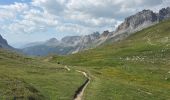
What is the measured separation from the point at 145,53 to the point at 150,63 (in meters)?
38.7

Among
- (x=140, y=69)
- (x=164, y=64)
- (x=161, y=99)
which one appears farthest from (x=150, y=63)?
(x=161, y=99)

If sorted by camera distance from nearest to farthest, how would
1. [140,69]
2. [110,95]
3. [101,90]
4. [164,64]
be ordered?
[110,95] → [101,90] → [140,69] → [164,64]

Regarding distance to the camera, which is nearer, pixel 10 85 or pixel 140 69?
pixel 10 85

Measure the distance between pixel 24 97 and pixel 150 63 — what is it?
10781 cm

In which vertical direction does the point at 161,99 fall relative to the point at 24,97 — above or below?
below

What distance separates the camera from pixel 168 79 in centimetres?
10212

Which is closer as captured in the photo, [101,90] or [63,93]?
[63,93]

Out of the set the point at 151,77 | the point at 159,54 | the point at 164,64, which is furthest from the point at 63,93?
the point at 159,54

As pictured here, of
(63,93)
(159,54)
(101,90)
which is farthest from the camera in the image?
(159,54)

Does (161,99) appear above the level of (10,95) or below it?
below

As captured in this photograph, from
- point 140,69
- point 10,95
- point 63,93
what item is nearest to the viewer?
point 10,95

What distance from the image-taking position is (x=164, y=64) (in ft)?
454

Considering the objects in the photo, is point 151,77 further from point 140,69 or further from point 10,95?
point 10,95

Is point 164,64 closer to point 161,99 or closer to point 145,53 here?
point 145,53
